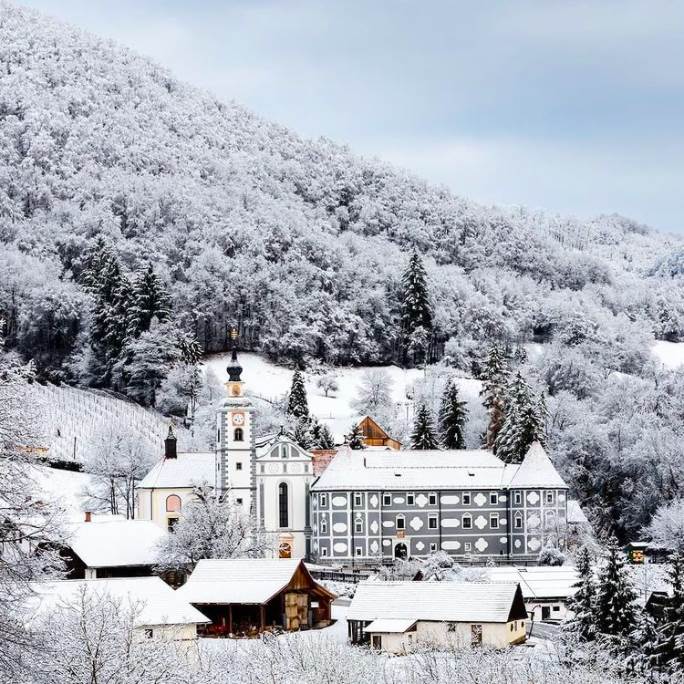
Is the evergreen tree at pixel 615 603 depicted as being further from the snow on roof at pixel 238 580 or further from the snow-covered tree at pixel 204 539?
the snow-covered tree at pixel 204 539

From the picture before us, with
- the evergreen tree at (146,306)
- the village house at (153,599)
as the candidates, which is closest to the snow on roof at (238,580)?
the village house at (153,599)

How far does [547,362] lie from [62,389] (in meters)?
51.3

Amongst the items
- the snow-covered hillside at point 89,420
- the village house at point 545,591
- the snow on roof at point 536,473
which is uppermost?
the snow-covered hillside at point 89,420

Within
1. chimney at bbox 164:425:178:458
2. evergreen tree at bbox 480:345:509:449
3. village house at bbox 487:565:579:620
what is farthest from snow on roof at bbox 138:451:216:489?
village house at bbox 487:565:579:620

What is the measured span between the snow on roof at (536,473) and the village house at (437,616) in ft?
107

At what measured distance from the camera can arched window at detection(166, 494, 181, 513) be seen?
86125mm

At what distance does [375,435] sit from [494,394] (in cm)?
1049

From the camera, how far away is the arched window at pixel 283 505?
87.6m

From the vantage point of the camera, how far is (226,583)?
59219 millimetres

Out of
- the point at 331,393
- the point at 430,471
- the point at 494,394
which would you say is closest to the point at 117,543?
the point at 430,471

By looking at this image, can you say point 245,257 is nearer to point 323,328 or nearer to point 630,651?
point 323,328

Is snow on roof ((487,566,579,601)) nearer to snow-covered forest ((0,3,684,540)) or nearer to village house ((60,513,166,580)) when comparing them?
village house ((60,513,166,580))

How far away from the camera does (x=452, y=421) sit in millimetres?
103875

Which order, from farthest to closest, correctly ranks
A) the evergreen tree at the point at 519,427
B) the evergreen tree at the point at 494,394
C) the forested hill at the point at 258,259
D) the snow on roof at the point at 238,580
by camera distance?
the forested hill at the point at 258,259
the evergreen tree at the point at 494,394
the evergreen tree at the point at 519,427
the snow on roof at the point at 238,580
